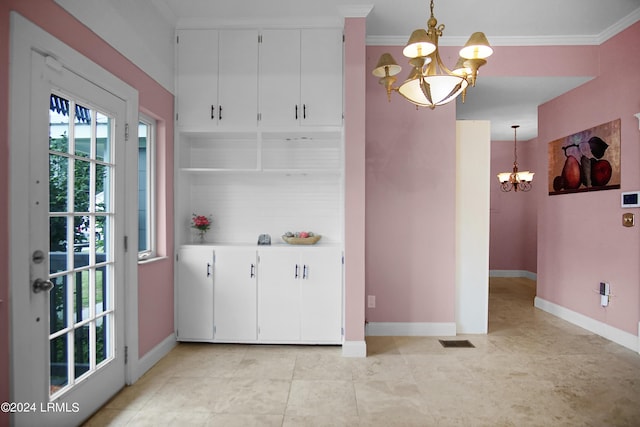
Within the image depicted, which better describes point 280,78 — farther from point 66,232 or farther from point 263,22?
point 66,232

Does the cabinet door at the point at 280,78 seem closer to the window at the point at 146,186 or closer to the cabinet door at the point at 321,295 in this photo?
the window at the point at 146,186

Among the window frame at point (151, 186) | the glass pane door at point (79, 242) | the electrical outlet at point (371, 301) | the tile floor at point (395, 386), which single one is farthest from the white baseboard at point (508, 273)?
the glass pane door at point (79, 242)

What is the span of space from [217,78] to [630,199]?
402 centimetres

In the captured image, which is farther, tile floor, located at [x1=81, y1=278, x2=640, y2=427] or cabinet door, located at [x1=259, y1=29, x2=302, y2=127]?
cabinet door, located at [x1=259, y1=29, x2=302, y2=127]

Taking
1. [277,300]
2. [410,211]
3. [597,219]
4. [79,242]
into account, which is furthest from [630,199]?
[79,242]

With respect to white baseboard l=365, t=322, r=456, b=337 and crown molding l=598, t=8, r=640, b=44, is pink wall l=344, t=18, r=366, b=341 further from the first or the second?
crown molding l=598, t=8, r=640, b=44

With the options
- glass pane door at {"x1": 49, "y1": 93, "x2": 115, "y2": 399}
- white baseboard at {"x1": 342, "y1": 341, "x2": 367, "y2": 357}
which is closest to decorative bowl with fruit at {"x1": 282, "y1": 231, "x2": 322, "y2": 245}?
white baseboard at {"x1": 342, "y1": 341, "x2": 367, "y2": 357}

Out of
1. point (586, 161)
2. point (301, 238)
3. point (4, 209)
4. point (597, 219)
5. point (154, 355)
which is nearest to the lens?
point (4, 209)

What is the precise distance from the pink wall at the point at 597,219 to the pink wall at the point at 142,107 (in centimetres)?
432

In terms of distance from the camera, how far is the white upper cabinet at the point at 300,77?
3.28m

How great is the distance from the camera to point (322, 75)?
3285mm

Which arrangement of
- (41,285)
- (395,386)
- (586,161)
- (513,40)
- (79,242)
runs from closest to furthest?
(41,285) → (79,242) → (395,386) → (513,40) → (586,161)

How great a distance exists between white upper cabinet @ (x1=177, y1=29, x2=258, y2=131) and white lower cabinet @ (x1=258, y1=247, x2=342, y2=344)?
132cm

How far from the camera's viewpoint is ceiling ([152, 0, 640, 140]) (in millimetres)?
3088
